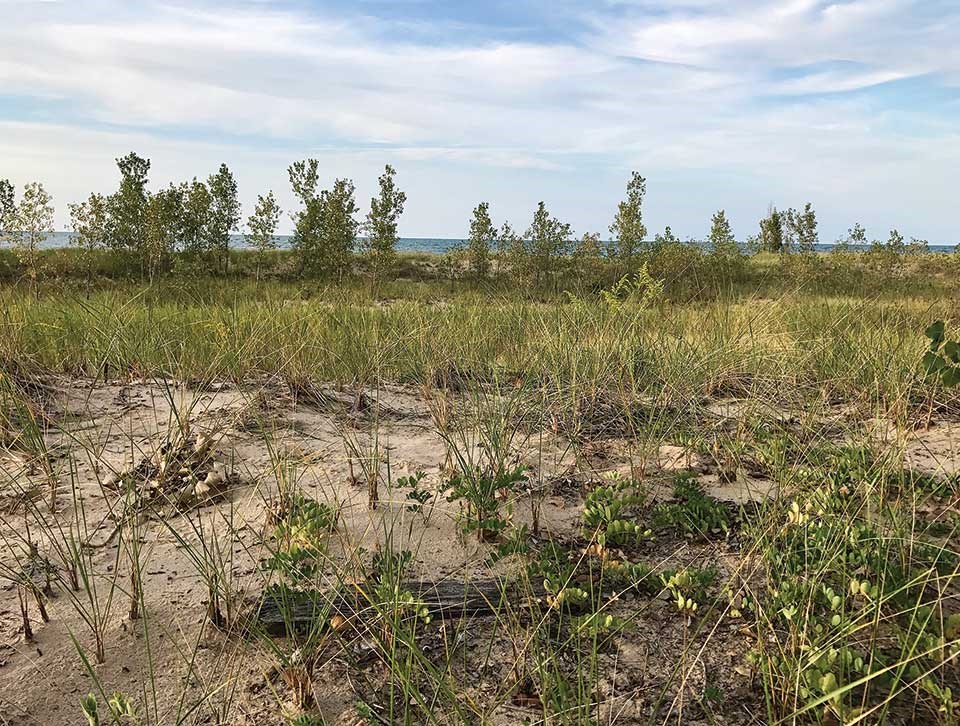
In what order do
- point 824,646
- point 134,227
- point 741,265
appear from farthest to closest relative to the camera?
1. point 741,265
2. point 134,227
3. point 824,646

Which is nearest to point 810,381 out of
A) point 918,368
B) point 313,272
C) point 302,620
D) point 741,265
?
point 918,368

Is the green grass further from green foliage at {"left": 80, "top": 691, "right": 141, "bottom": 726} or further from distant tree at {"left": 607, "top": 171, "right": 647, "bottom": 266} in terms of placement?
distant tree at {"left": 607, "top": 171, "right": 647, "bottom": 266}

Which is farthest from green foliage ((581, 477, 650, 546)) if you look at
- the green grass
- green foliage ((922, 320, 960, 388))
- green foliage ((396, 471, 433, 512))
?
green foliage ((922, 320, 960, 388))

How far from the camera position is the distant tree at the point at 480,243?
577 inches

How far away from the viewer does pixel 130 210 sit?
43.8 feet

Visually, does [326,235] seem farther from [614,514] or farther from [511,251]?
[614,514]

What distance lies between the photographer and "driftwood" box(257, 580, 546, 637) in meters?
1.83

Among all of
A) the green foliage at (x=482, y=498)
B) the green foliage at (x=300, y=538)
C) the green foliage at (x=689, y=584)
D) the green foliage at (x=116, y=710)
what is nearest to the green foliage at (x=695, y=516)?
the green foliage at (x=689, y=584)

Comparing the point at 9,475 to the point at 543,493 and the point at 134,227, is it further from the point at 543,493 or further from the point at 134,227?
the point at 134,227

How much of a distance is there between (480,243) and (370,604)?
1471cm

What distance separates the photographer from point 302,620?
191cm

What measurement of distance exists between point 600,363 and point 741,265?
624 inches

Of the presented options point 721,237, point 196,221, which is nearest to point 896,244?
point 721,237

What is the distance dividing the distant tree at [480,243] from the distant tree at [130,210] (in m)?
6.68
